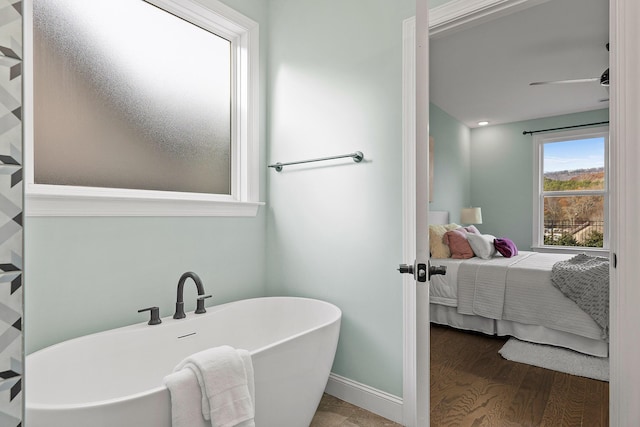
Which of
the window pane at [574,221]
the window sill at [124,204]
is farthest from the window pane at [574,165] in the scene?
the window sill at [124,204]

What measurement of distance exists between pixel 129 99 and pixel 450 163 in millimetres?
4639

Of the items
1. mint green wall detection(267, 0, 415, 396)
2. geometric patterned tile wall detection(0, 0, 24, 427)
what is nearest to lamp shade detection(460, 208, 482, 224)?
mint green wall detection(267, 0, 415, 396)

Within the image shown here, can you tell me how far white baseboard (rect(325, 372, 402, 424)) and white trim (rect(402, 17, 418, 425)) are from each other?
0.20 ft

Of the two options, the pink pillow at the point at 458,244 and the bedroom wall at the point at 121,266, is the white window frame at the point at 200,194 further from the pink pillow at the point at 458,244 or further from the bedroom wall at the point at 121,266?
the pink pillow at the point at 458,244

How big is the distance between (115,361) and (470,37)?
3424 mm

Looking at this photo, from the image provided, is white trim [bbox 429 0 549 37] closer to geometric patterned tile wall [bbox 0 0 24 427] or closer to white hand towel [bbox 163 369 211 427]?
geometric patterned tile wall [bbox 0 0 24 427]

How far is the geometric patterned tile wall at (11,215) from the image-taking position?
0.62m

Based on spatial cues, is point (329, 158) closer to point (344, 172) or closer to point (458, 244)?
point (344, 172)

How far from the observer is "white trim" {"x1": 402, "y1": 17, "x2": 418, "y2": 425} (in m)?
1.84

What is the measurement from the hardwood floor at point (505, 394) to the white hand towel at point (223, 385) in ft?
3.90

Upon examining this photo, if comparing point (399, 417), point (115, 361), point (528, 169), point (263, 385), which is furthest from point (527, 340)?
point (528, 169)

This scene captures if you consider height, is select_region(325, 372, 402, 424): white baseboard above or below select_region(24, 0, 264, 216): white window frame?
below

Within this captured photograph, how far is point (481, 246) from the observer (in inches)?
152

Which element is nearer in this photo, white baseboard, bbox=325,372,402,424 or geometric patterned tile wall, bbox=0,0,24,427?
geometric patterned tile wall, bbox=0,0,24,427
